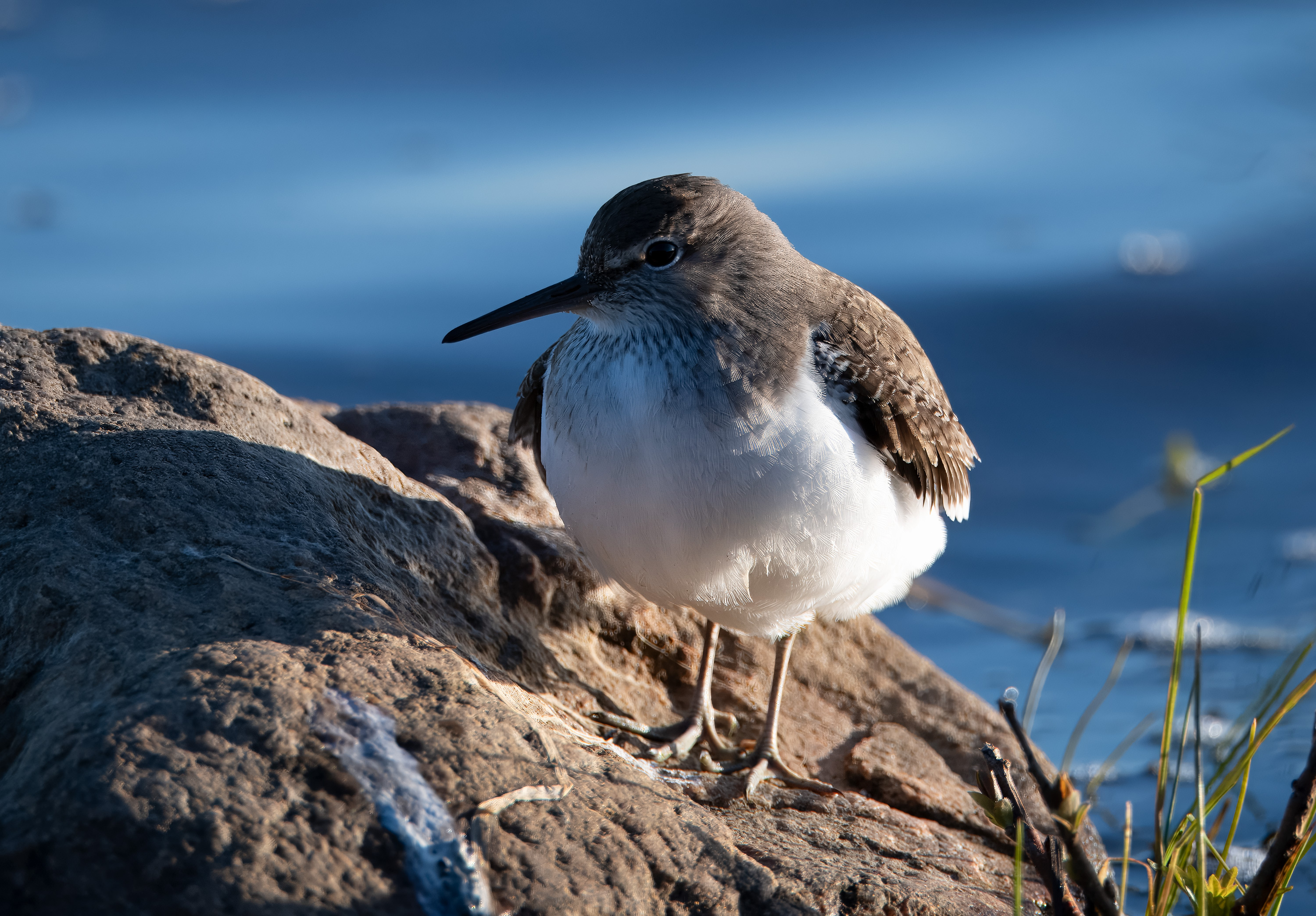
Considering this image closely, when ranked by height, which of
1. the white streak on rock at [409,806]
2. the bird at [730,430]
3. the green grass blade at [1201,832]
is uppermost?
the bird at [730,430]

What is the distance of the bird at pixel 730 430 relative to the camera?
3.98 metres

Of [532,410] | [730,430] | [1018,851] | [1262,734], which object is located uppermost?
[532,410]

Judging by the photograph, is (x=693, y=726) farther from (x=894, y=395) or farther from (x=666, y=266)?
(x=666, y=266)

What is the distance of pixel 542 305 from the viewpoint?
4.53 metres

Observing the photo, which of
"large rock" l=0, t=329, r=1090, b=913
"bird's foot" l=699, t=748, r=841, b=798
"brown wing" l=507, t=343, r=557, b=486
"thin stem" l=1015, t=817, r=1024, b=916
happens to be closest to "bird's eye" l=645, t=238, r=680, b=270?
"brown wing" l=507, t=343, r=557, b=486

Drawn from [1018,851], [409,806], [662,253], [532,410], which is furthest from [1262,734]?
[532,410]

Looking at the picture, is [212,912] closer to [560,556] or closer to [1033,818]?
[560,556]

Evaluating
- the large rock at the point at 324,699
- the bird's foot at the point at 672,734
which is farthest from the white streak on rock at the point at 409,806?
the bird's foot at the point at 672,734

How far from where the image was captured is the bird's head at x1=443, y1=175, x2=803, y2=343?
14.2 ft

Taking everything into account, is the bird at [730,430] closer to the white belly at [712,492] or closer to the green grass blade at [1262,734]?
the white belly at [712,492]

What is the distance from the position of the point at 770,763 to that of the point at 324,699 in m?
2.27

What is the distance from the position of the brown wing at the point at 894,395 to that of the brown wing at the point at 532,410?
1.30m

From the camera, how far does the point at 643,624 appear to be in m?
5.34

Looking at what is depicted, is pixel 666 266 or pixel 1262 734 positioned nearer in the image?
pixel 1262 734
